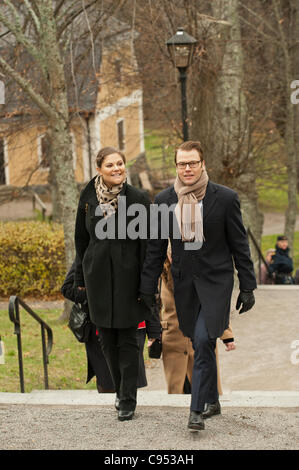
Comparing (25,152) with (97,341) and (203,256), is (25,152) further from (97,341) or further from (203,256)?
(203,256)

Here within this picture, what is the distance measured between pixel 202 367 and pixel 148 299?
22.5 inches

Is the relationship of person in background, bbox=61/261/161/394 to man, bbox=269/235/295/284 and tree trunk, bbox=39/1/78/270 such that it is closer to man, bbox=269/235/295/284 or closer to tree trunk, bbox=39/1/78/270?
tree trunk, bbox=39/1/78/270

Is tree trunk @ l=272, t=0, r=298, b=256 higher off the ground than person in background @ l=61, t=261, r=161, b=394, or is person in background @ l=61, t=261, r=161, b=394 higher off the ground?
tree trunk @ l=272, t=0, r=298, b=256

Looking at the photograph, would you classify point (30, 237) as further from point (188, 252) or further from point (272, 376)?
point (188, 252)

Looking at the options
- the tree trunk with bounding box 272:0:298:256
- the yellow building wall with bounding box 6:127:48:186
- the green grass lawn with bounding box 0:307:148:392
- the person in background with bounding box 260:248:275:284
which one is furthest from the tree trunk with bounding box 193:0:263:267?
the tree trunk with bounding box 272:0:298:256

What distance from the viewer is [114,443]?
16.2 feet

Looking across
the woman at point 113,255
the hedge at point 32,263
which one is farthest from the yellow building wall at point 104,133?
the woman at point 113,255

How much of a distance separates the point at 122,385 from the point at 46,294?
10277 mm

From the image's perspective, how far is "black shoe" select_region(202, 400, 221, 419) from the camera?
5.29 metres

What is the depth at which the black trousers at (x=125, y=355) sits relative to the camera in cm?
535

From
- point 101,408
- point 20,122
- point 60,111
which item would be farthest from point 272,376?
point 20,122

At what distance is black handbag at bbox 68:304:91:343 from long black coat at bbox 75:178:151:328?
576mm

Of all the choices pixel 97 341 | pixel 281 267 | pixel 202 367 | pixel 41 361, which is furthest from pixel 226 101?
pixel 202 367

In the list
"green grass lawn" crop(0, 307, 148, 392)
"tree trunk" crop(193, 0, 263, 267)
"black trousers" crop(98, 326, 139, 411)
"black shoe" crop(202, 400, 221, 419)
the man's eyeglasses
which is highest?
"tree trunk" crop(193, 0, 263, 267)
